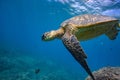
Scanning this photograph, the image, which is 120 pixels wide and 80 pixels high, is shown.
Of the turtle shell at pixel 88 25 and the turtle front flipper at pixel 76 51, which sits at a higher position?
the turtle shell at pixel 88 25

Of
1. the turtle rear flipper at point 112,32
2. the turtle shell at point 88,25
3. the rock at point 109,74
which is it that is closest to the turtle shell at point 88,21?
the turtle shell at point 88,25

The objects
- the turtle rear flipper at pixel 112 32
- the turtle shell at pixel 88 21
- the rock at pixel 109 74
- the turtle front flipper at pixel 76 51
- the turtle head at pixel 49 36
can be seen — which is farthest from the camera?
the turtle rear flipper at pixel 112 32

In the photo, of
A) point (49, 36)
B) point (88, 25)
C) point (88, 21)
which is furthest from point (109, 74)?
point (49, 36)

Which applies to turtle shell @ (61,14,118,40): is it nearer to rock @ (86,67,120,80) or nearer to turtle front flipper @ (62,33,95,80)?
turtle front flipper @ (62,33,95,80)

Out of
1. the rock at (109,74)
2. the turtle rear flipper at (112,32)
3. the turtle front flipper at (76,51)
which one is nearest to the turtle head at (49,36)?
the turtle front flipper at (76,51)

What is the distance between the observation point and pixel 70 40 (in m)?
4.15

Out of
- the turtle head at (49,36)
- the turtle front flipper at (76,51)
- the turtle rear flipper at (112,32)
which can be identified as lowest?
the turtle front flipper at (76,51)

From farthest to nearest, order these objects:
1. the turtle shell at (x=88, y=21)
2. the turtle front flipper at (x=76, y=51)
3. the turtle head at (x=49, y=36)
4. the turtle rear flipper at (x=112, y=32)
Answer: the turtle rear flipper at (x=112, y=32) < the turtle head at (x=49, y=36) < the turtle shell at (x=88, y=21) < the turtle front flipper at (x=76, y=51)

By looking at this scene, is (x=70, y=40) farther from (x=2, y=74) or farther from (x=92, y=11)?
(x=92, y=11)

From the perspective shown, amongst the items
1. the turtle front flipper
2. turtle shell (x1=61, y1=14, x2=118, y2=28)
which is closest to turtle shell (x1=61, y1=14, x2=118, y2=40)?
turtle shell (x1=61, y1=14, x2=118, y2=28)

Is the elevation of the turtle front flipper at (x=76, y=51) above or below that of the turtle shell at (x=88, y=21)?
below

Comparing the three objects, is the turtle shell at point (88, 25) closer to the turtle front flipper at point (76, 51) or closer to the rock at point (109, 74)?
Result: the turtle front flipper at point (76, 51)

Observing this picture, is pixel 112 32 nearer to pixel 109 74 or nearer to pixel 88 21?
pixel 88 21

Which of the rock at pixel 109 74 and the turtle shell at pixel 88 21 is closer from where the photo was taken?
the rock at pixel 109 74
